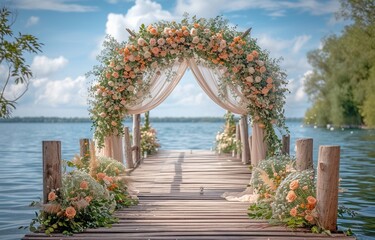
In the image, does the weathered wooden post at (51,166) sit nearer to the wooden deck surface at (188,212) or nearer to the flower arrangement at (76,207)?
the flower arrangement at (76,207)

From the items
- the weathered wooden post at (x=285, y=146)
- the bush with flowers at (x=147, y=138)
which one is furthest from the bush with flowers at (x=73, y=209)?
the bush with flowers at (x=147, y=138)

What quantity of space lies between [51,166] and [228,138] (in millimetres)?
11584

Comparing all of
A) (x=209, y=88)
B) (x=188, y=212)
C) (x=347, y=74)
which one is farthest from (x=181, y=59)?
(x=347, y=74)

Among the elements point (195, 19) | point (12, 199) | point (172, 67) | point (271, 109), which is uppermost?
point (195, 19)

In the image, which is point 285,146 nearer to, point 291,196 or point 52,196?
point 291,196

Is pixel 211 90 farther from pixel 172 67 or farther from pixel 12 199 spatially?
pixel 12 199

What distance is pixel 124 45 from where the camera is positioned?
10609 millimetres

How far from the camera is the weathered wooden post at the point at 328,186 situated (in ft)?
22.7

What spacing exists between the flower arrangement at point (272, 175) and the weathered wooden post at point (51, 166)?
110 inches

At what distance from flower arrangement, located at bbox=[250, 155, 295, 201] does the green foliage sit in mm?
31263

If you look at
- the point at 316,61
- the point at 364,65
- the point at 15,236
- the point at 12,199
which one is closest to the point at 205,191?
the point at 15,236

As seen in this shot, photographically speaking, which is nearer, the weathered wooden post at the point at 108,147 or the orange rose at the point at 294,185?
the orange rose at the point at 294,185

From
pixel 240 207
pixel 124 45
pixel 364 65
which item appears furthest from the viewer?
pixel 364 65

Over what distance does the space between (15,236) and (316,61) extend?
1744 inches
